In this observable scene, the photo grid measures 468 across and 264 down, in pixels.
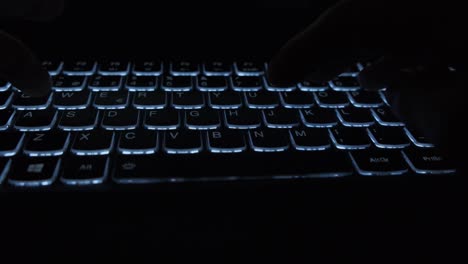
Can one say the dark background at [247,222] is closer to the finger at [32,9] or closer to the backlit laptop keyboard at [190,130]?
the backlit laptop keyboard at [190,130]

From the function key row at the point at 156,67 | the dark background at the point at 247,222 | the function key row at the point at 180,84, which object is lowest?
the dark background at the point at 247,222

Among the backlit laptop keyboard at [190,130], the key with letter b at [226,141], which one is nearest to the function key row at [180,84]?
the backlit laptop keyboard at [190,130]

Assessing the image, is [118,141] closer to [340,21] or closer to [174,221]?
[174,221]

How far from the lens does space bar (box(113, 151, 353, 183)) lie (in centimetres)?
44

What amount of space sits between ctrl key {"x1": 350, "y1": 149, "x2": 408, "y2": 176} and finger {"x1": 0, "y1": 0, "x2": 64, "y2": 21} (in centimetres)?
51

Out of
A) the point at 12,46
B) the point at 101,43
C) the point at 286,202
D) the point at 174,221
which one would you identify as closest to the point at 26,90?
the point at 12,46

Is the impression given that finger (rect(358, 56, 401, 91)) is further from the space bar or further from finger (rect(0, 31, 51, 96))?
finger (rect(0, 31, 51, 96))

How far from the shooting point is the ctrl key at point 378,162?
48 centimetres

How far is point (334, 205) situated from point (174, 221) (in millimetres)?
196

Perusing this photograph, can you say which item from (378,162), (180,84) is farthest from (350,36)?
(180,84)

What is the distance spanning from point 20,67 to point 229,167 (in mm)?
298

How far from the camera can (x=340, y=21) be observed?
0.48m

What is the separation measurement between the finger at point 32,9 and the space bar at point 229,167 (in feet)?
0.94

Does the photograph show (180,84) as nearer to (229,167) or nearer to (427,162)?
(229,167)
